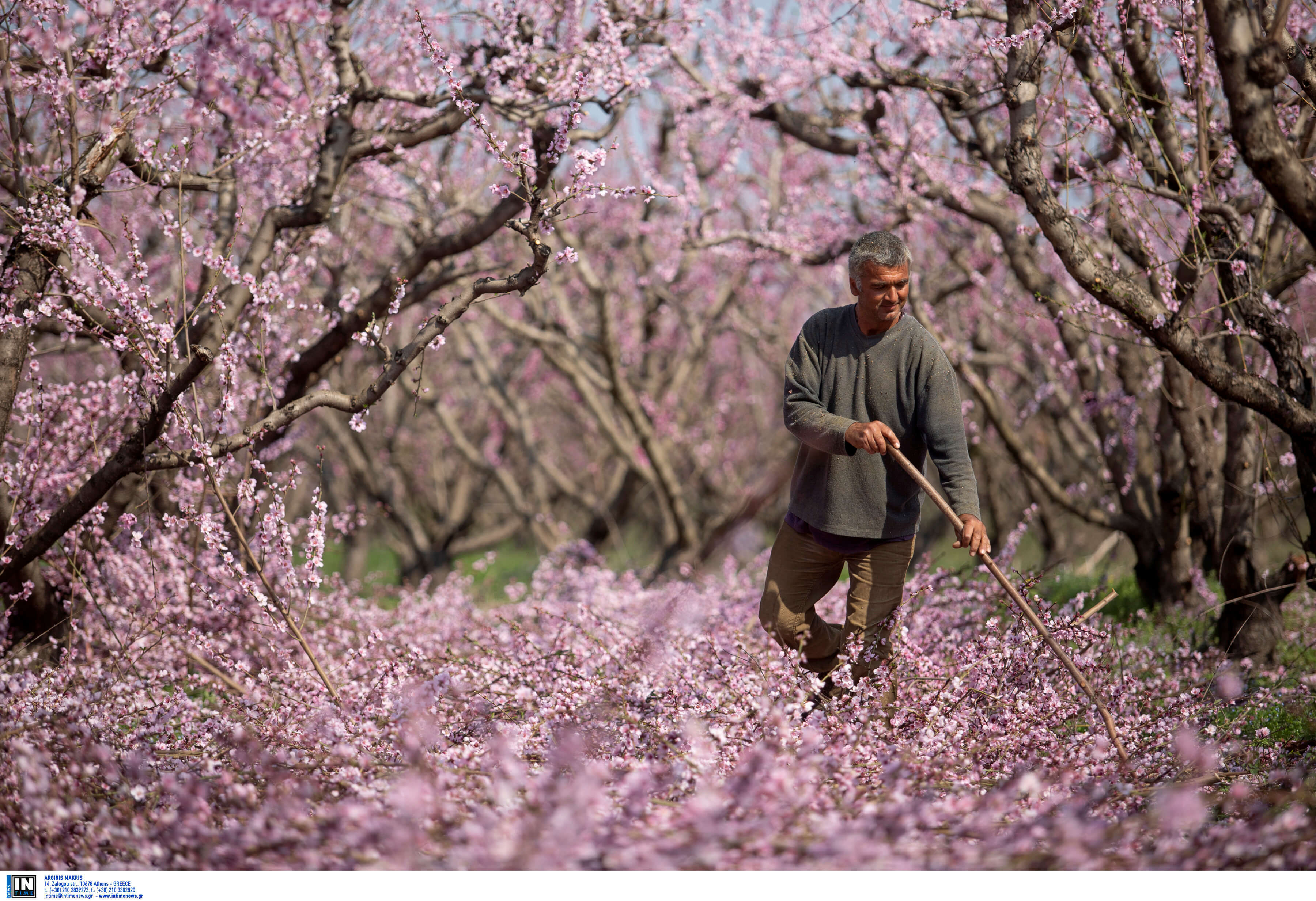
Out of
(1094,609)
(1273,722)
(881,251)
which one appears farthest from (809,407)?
(1273,722)

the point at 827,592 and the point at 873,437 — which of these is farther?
the point at 827,592

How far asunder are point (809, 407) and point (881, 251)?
0.62 m

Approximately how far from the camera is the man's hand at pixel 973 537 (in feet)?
11.5

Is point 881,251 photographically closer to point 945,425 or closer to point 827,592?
point 945,425

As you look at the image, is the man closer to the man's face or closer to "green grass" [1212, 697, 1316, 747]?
the man's face

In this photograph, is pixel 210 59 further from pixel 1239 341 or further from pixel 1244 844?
pixel 1239 341

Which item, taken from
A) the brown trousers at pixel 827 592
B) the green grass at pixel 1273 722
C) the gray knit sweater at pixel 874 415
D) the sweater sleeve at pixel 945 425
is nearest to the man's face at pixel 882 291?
the gray knit sweater at pixel 874 415

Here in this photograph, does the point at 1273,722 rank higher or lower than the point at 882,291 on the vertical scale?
lower

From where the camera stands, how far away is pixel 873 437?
11.4 ft
